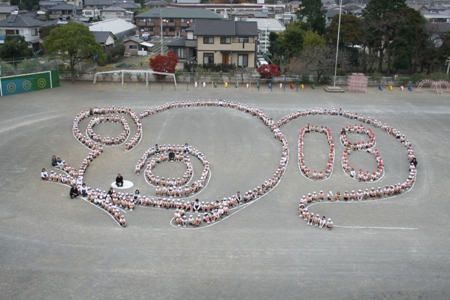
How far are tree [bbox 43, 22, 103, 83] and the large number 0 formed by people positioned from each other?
11686mm

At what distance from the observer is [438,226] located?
21.0 metres

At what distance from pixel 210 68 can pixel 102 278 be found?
40.4 m

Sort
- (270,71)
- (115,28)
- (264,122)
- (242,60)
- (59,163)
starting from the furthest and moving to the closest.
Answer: (115,28), (242,60), (270,71), (264,122), (59,163)

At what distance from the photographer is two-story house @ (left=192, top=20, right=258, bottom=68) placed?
55.1 meters

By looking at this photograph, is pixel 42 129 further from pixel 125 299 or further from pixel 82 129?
pixel 125 299

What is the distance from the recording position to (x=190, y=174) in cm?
2627

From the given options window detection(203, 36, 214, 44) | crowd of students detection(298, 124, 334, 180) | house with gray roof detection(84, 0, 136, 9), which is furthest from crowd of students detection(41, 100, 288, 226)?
house with gray roof detection(84, 0, 136, 9)

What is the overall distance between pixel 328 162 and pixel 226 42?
102 feet

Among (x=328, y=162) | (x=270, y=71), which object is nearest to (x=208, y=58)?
(x=270, y=71)

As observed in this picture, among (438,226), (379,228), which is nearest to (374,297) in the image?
(379,228)

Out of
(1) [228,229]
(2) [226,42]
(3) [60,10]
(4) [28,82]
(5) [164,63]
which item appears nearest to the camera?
(1) [228,229]

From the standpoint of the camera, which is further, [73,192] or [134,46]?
[134,46]

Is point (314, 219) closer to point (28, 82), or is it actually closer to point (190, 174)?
point (190, 174)

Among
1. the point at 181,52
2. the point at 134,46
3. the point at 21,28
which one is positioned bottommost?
the point at 181,52
